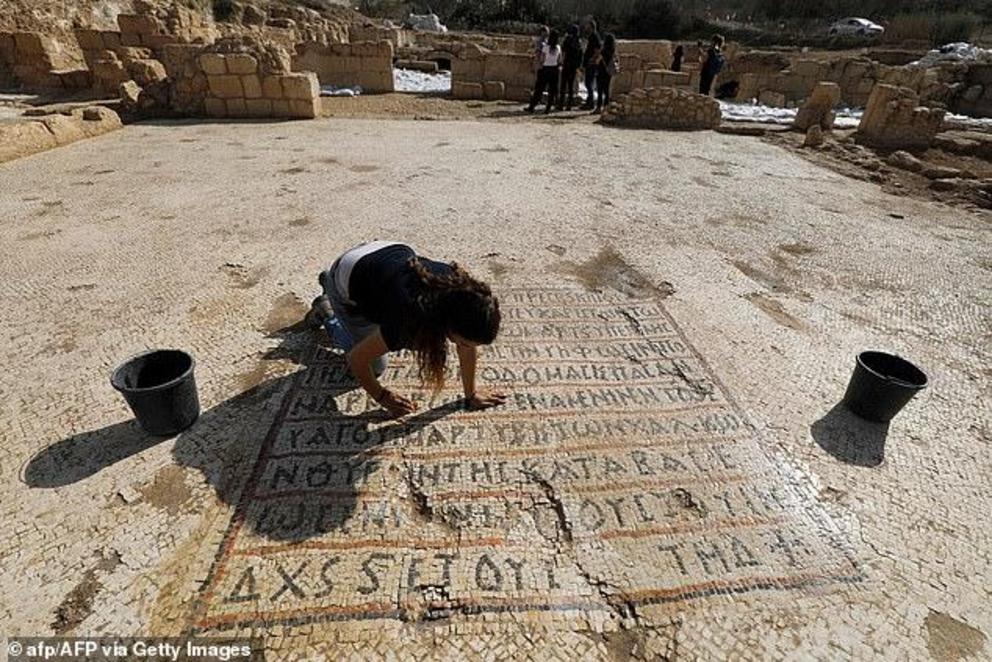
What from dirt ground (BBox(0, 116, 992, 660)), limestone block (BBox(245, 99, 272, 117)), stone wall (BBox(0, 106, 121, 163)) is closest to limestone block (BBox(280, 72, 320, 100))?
limestone block (BBox(245, 99, 272, 117))

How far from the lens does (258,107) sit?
9.73m

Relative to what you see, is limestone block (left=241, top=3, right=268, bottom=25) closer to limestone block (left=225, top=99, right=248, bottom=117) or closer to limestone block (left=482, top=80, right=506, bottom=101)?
limestone block (left=482, top=80, right=506, bottom=101)

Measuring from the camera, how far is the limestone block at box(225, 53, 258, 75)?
9.26 m

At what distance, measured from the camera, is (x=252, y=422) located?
2645mm

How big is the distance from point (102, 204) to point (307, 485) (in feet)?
16.2

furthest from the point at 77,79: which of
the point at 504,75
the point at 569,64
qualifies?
the point at 569,64

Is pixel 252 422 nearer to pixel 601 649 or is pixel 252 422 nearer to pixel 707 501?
pixel 601 649

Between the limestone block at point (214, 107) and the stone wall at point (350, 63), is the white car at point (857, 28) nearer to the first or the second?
the stone wall at point (350, 63)

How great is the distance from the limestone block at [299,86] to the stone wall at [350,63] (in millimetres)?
3750

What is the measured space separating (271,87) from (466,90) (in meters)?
5.10

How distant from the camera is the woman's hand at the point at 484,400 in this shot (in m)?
2.72

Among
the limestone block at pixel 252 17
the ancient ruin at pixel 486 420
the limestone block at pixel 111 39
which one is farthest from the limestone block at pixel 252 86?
the limestone block at pixel 252 17

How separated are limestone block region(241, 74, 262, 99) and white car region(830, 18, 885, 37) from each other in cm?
3555

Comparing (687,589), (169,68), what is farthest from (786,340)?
(169,68)
